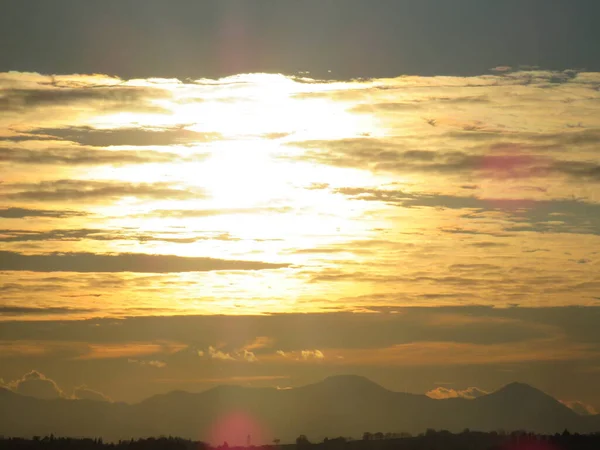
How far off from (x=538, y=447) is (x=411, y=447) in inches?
831

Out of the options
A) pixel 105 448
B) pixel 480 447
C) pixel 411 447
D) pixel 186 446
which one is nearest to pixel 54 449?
pixel 105 448

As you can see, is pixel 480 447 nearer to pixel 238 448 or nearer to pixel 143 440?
pixel 238 448

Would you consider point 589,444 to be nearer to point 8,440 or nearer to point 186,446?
point 186,446

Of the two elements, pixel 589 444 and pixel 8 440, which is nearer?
pixel 589 444

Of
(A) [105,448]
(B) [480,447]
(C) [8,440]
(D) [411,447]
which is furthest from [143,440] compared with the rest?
(B) [480,447]

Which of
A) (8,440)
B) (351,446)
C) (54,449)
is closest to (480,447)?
(351,446)

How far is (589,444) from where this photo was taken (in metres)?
166

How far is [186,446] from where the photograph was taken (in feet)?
561

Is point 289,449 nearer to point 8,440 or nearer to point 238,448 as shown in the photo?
point 238,448

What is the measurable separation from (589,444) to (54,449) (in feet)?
283

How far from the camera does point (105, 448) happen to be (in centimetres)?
17162

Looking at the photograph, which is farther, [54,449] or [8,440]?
[8,440]

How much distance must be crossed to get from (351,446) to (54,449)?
5190 centimetres

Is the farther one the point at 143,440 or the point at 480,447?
the point at 143,440
